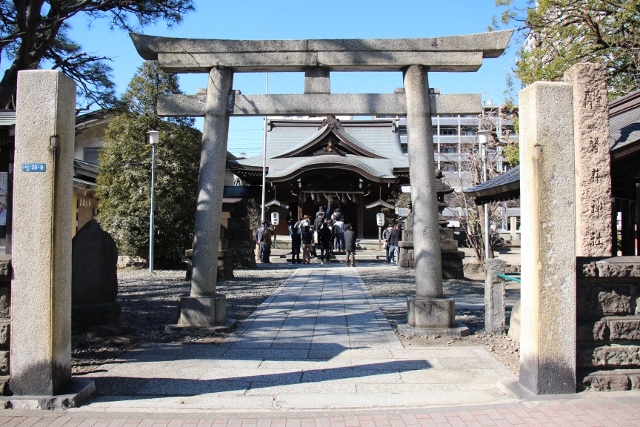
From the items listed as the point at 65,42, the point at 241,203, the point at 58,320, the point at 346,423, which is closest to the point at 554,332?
the point at 346,423

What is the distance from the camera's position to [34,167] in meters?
4.46

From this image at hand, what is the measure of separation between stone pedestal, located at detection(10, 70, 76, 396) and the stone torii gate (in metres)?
3.06

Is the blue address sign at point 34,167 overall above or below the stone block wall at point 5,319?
above

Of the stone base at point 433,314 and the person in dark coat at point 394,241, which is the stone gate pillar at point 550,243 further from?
the person in dark coat at point 394,241

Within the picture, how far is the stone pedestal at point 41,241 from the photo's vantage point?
14.4 feet

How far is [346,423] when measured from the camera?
4148mm

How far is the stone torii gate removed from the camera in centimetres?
741

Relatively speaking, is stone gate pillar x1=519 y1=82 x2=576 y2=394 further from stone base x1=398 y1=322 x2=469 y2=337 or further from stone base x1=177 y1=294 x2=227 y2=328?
stone base x1=177 y1=294 x2=227 y2=328

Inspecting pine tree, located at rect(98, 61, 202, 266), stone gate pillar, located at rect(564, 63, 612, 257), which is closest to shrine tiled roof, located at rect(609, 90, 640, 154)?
stone gate pillar, located at rect(564, 63, 612, 257)

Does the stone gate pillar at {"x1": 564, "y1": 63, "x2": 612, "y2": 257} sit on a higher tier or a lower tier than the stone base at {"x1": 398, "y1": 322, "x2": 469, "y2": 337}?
higher

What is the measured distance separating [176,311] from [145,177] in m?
9.72

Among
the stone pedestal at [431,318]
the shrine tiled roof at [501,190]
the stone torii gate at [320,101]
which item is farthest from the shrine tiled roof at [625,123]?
the stone pedestal at [431,318]

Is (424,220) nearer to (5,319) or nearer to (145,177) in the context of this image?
(5,319)

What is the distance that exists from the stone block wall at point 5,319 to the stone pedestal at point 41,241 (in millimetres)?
93
